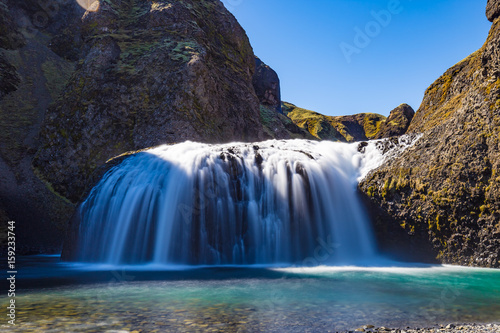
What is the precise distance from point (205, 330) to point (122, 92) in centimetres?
2679

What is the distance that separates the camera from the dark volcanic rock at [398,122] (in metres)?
58.5

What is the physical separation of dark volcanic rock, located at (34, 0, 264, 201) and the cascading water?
37.8 feet

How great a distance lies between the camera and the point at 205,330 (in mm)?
3398

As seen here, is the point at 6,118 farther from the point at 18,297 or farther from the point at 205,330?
the point at 205,330

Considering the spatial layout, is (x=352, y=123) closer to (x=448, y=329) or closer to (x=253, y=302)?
(x=253, y=302)

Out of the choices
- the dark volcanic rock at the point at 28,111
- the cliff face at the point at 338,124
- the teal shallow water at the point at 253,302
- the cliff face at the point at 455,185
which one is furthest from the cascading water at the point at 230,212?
the cliff face at the point at 338,124

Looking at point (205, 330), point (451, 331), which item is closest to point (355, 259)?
point (451, 331)

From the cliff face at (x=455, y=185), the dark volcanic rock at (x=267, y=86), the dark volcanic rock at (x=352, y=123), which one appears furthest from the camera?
the dark volcanic rock at (x=352, y=123)

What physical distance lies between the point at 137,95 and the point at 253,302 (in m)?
25.3

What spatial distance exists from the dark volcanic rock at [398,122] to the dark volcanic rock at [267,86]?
92.5 ft

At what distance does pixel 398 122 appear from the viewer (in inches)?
2441

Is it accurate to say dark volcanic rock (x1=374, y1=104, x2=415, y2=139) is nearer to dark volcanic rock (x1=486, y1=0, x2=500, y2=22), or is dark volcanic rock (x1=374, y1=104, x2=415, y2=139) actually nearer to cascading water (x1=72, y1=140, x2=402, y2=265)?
dark volcanic rock (x1=486, y1=0, x2=500, y2=22)

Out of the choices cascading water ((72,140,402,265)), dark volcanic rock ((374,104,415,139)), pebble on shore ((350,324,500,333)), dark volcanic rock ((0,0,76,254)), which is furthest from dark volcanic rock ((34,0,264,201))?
dark volcanic rock ((374,104,415,139))

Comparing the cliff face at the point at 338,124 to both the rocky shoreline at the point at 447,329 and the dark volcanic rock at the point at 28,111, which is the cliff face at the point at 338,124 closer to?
the dark volcanic rock at the point at 28,111
